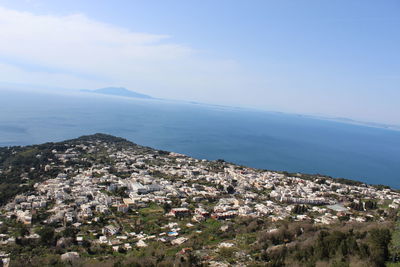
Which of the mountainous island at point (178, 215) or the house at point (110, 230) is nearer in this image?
Answer: the mountainous island at point (178, 215)

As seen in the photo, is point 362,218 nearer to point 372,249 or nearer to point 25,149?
point 372,249

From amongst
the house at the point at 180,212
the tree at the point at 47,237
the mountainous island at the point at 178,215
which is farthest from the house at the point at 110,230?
the house at the point at 180,212

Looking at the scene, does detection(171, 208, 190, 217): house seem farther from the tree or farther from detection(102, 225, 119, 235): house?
the tree

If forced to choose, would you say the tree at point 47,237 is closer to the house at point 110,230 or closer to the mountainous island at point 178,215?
the mountainous island at point 178,215

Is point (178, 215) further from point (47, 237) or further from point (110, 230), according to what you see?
point (47, 237)

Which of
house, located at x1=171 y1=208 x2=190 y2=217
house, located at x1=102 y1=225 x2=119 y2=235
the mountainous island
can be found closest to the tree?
the mountainous island

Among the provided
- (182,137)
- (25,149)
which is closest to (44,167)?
(25,149)

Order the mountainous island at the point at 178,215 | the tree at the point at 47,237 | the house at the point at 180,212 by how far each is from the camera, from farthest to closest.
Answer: the house at the point at 180,212 → the tree at the point at 47,237 → the mountainous island at the point at 178,215

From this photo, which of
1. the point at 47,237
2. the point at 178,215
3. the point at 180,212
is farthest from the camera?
the point at 180,212

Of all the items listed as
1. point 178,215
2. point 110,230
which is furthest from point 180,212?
point 110,230
